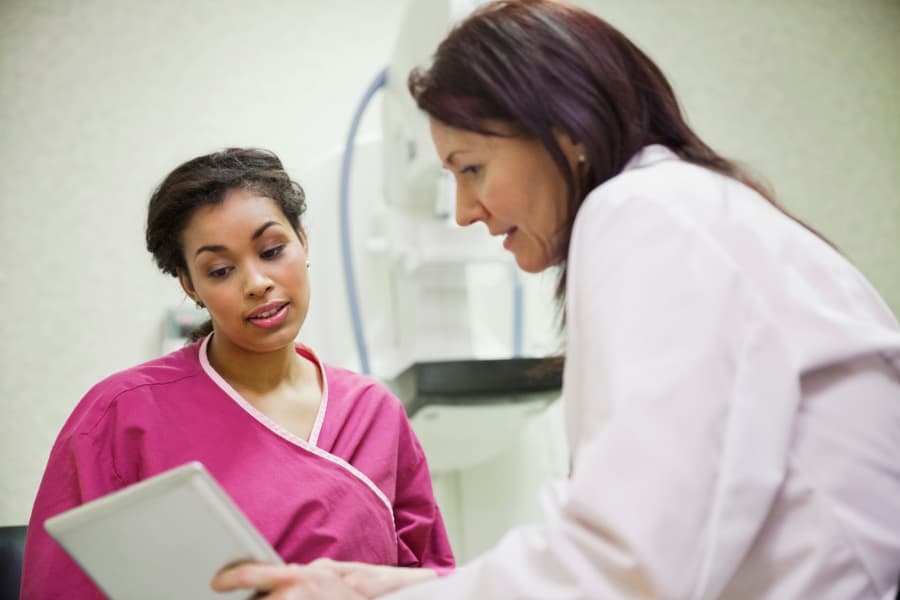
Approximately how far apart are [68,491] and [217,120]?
1.18 m

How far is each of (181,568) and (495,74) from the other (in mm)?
565

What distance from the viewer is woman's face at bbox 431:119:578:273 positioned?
0.82 m

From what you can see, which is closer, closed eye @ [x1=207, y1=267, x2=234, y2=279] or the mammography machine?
closed eye @ [x1=207, y1=267, x2=234, y2=279]

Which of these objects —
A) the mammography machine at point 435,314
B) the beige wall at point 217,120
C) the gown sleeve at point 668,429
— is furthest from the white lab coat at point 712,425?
the beige wall at point 217,120

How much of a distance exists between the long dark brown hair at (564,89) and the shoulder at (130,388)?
45cm

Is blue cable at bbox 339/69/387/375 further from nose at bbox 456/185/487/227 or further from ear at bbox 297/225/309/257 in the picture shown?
nose at bbox 456/185/487/227

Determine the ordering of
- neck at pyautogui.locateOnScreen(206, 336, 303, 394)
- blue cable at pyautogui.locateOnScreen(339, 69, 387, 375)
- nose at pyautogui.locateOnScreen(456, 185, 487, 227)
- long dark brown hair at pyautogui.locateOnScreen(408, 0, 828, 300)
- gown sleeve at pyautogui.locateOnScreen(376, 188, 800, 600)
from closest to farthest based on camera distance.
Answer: gown sleeve at pyautogui.locateOnScreen(376, 188, 800, 600) < long dark brown hair at pyautogui.locateOnScreen(408, 0, 828, 300) < nose at pyautogui.locateOnScreen(456, 185, 487, 227) < neck at pyautogui.locateOnScreen(206, 336, 303, 394) < blue cable at pyautogui.locateOnScreen(339, 69, 387, 375)

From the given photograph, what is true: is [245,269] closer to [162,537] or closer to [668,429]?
[162,537]

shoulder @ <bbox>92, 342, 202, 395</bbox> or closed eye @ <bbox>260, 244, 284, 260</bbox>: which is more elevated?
closed eye @ <bbox>260, 244, 284, 260</bbox>

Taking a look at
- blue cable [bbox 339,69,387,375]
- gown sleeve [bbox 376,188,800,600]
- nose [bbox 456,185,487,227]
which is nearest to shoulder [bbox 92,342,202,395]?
nose [bbox 456,185,487,227]

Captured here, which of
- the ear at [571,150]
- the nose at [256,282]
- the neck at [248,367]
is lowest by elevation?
the neck at [248,367]

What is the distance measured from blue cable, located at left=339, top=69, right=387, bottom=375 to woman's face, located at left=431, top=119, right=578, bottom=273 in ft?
2.81

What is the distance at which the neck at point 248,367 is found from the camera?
1.01 metres

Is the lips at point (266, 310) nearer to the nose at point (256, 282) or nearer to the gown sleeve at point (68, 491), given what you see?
the nose at point (256, 282)
